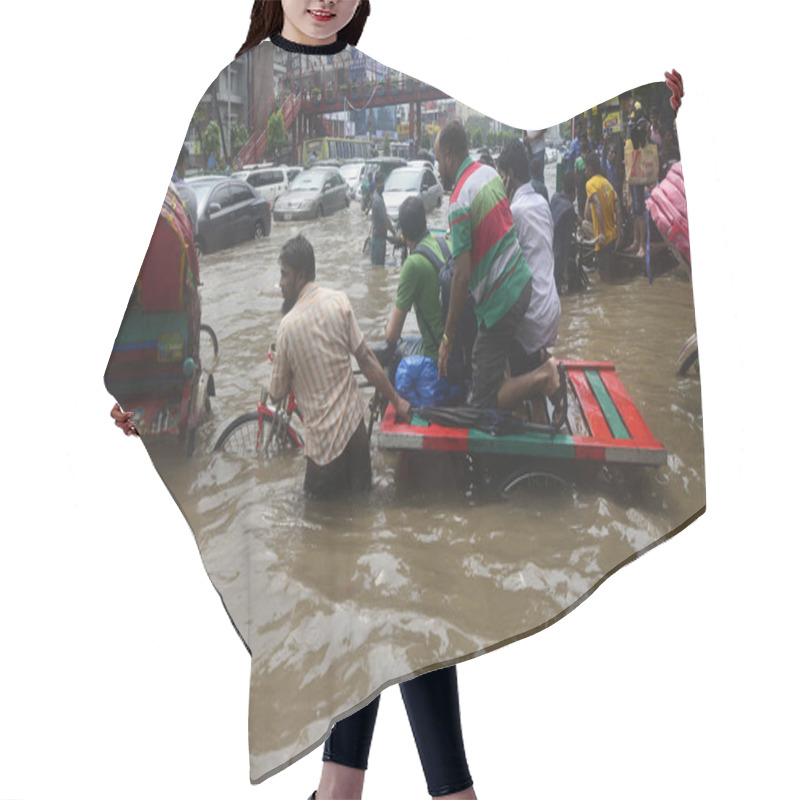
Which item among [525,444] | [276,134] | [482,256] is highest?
[276,134]

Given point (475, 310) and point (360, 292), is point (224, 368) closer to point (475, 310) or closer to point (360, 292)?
point (360, 292)

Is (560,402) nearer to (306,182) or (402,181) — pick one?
(402,181)

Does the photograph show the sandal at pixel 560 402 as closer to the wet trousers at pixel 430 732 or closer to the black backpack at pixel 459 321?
the black backpack at pixel 459 321

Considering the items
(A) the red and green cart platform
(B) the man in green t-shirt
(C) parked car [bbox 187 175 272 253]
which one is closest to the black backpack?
(B) the man in green t-shirt

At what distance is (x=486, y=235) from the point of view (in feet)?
10.6

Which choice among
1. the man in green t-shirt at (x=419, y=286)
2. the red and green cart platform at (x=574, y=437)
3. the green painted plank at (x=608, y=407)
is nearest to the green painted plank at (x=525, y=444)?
the red and green cart platform at (x=574, y=437)

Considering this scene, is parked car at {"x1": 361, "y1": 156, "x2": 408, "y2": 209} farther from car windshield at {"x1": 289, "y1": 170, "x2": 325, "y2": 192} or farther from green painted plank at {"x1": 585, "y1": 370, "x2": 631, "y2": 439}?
green painted plank at {"x1": 585, "y1": 370, "x2": 631, "y2": 439}

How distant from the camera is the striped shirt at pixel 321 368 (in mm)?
3238

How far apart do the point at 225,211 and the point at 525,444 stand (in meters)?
0.89

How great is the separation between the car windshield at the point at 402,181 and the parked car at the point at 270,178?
0.21m

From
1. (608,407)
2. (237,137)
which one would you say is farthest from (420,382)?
(237,137)

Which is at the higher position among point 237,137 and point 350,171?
point 237,137

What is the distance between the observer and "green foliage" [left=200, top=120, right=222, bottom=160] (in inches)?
127

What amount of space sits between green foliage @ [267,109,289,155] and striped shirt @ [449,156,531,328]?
1.39 feet
